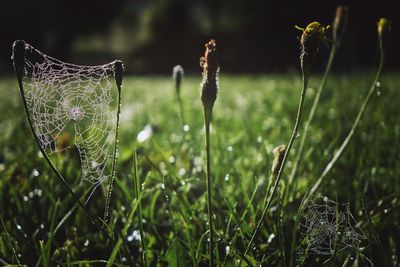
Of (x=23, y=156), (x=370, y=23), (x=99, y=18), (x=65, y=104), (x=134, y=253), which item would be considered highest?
(x=99, y=18)

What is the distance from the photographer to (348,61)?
14359 millimetres

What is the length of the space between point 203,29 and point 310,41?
23.7m

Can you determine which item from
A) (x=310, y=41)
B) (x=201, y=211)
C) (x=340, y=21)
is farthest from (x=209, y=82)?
(x=340, y=21)

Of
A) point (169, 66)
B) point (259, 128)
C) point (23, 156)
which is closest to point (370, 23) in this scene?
point (169, 66)

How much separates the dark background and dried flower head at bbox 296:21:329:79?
10.8 meters

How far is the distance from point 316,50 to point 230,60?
16735 millimetres

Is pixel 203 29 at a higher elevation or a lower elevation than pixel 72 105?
higher

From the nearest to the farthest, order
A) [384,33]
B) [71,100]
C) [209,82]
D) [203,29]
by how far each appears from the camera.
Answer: [209,82] < [384,33] < [71,100] < [203,29]

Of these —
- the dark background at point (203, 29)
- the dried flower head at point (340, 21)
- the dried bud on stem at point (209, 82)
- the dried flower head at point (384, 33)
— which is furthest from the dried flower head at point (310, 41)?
the dark background at point (203, 29)

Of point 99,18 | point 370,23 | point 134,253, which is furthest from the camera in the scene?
point 99,18

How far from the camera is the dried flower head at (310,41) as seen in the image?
26.4 inches

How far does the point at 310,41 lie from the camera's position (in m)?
0.68

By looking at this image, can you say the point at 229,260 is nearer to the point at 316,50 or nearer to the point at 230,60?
the point at 316,50

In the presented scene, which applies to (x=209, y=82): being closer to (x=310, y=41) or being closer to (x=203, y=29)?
(x=310, y=41)
